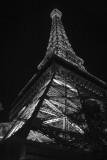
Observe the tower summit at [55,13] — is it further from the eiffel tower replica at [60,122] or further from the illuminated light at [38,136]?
the illuminated light at [38,136]

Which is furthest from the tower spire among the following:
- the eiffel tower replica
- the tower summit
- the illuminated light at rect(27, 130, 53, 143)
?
the illuminated light at rect(27, 130, 53, 143)

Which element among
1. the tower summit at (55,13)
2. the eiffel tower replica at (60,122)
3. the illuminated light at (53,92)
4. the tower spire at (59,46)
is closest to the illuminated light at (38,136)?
the eiffel tower replica at (60,122)

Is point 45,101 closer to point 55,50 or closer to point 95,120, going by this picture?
point 95,120

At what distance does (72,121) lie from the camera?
11.3 meters

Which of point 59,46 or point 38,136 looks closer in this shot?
point 38,136

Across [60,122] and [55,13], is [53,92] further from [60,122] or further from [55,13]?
[55,13]

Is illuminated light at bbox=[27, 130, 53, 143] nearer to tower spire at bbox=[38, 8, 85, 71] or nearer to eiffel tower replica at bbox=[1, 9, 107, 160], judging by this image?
eiffel tower replica at bbox=[1, 9, 107, 160]

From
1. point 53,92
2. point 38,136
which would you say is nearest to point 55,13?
point 53,92

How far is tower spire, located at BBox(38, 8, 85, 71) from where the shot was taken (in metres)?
25.3

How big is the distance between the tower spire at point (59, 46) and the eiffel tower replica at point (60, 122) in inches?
164

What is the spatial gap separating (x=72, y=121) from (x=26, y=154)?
4.19 meters

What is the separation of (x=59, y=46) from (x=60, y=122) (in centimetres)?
1749

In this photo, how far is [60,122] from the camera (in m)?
11.2

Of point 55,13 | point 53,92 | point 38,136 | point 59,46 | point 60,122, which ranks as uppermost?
point 55,13
